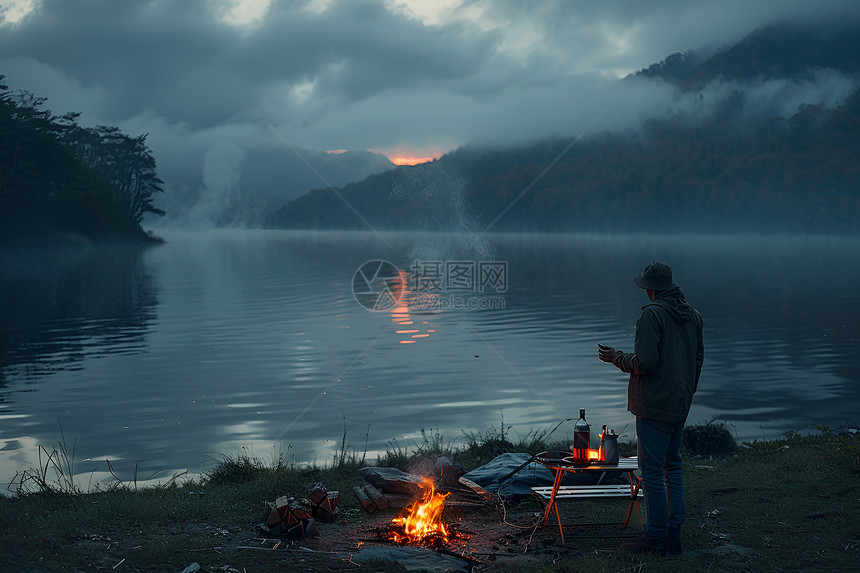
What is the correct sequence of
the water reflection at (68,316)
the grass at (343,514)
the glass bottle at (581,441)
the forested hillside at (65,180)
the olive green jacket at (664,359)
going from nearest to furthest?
the olive green jacket at (664,359)
the grass at (343,514)
the glass bottle at (581,441)
the water reflection at (68,316)
the forested hillside at (65,180)

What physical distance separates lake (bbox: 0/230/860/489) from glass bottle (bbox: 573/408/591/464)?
5863 millimetres

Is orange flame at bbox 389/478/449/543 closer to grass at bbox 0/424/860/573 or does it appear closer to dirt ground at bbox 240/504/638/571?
dirt ground at bbox 240/504/638/571

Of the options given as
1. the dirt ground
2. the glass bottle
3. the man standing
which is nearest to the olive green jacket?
the man standing

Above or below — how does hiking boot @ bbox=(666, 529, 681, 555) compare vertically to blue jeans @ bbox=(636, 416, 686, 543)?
below

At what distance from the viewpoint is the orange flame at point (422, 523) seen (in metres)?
7.17

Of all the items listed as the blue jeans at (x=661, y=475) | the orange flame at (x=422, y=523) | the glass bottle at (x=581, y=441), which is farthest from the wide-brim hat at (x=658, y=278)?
the orange flame at (x=422, y=523)

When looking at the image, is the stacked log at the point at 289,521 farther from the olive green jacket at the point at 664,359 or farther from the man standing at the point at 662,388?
the olive green jacket at the point at 664,359

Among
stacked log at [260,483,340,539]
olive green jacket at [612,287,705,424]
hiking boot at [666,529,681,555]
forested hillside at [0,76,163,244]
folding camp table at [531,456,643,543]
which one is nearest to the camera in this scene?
olive green jacket at [612,287,705,424]

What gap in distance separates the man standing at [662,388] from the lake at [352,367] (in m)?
6.42

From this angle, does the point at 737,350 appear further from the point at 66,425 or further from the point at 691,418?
the point at 66,425

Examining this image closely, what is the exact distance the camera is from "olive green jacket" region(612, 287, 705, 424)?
6301 mm

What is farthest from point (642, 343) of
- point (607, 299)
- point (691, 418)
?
point (607, 299)

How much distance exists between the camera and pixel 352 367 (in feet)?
67.5

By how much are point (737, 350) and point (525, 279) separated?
96.7ft
